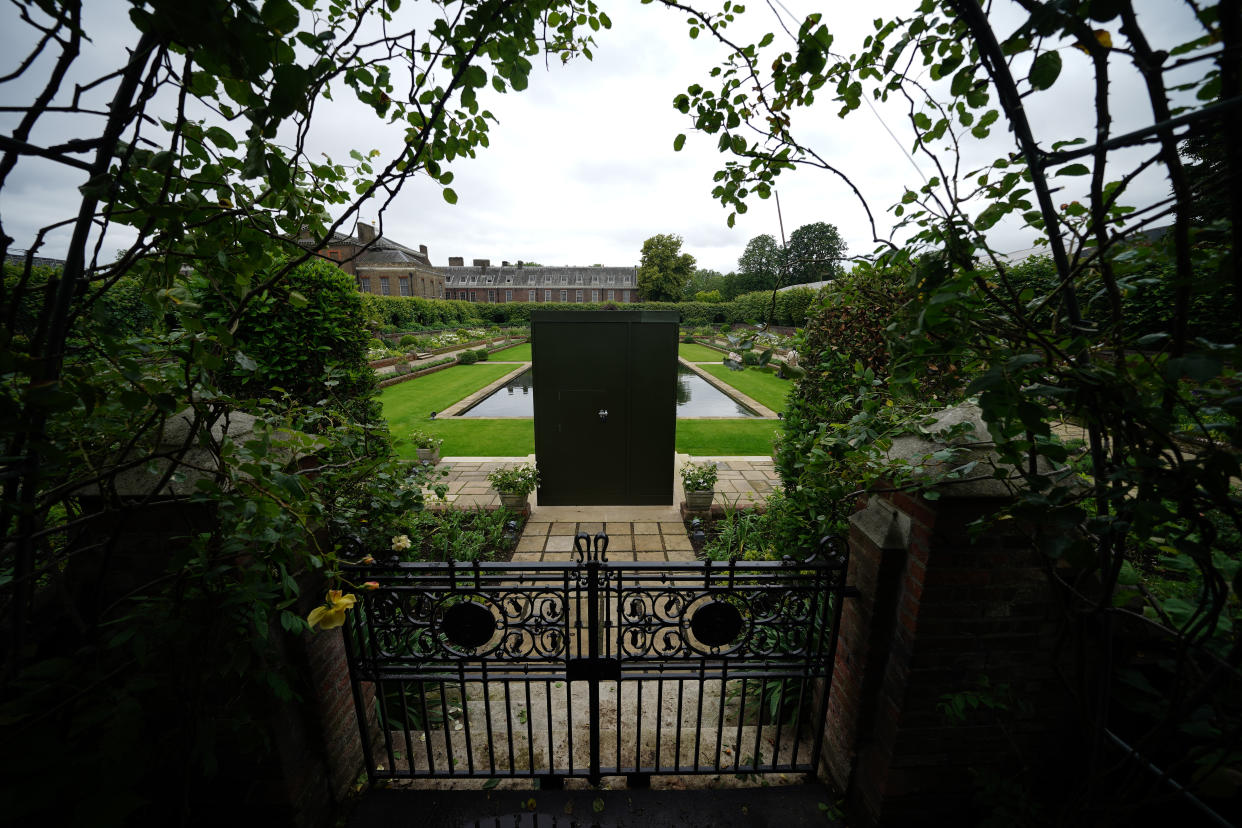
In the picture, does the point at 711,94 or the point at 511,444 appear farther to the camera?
the point at 511,444

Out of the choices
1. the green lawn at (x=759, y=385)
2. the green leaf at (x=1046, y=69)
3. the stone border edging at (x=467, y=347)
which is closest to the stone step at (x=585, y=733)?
the green leaf at (x=1046, y=69)

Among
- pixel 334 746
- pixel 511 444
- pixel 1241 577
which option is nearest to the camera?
pixel 1241 577

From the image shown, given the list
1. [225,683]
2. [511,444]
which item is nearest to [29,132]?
[225,683]

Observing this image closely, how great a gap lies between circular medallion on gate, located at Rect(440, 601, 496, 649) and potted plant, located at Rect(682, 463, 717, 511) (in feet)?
11.2

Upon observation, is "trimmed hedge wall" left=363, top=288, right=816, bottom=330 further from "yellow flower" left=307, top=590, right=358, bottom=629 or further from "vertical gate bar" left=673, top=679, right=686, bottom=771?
"yellow flower" left=307, top=590, right=358, bottom=629

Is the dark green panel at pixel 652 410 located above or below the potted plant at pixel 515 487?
above

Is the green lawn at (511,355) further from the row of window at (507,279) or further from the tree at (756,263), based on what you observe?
the tree at (756,263)

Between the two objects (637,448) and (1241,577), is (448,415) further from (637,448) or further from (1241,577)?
(1241,577)

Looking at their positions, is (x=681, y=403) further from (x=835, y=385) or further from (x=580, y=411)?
(x=835, y=385)

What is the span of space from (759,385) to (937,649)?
43.0 feet

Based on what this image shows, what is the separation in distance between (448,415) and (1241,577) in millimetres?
10491

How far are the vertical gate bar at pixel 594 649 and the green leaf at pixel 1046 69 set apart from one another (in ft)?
6.52

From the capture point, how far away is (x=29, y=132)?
954 millimetres

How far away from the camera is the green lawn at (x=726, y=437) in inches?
309
